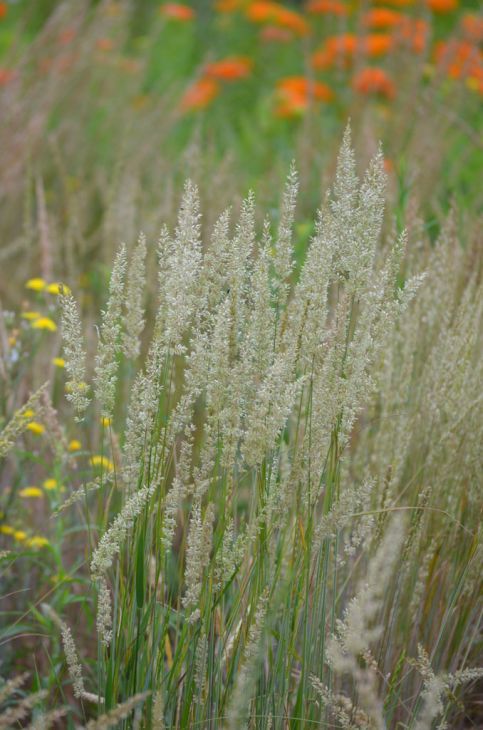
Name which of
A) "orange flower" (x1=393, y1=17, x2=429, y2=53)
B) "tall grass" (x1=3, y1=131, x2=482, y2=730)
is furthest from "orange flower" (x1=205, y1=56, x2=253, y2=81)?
"tall grass" (x1=3, y1=131, x2=482, y2=730)

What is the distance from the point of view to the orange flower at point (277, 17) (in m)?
6.86

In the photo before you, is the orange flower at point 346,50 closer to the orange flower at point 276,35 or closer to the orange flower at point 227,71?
the orange flower at point 276,35

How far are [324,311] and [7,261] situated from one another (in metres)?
2.86

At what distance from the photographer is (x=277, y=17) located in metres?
6.97

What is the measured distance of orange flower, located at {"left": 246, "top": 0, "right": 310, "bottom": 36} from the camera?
270 inches

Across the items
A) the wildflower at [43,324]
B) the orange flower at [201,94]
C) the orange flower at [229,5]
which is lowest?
the wildflower at [43,324]

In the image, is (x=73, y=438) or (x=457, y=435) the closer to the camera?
(x=457, y=435)

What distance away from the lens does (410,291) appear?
1.42 metres

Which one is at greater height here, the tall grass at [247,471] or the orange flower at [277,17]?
the orange flower at [277,17]

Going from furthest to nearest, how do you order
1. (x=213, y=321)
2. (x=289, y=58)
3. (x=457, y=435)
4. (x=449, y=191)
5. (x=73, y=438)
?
(x=289, y=58)
(x=449, y=191)
(x=73, y=438)
(x=457, y=435)
(x=213, y=321)

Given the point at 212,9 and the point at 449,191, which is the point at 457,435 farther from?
the point at 212,9

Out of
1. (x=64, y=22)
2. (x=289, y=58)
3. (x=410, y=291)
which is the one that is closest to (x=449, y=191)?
(x=64, y=22)

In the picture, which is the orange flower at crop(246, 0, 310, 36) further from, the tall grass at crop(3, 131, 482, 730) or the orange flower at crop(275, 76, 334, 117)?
the tall grass at crop(3, 131, 482, 730)

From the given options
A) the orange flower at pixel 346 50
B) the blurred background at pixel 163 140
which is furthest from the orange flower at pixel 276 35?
the blurred background at pixel 163 140
